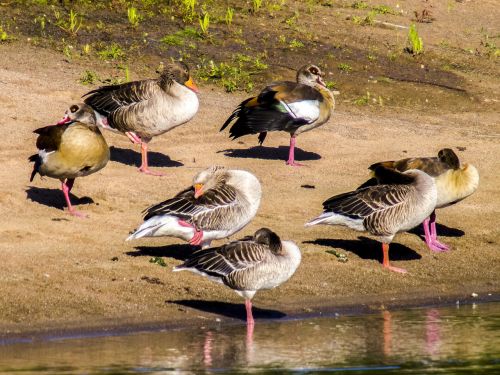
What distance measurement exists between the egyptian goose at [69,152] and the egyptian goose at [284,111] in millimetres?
3607

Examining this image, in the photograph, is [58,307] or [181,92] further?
[181,92]

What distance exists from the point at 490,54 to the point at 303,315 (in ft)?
54.7

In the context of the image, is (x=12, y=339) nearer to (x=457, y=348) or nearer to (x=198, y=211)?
(x=198, y=211)

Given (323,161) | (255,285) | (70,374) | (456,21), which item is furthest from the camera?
(456,21)

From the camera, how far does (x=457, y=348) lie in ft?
37.8

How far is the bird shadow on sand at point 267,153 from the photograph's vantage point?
19594 mm

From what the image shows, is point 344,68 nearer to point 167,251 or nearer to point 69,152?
point 69,152

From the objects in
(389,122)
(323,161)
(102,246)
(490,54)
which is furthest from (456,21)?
(102,246)

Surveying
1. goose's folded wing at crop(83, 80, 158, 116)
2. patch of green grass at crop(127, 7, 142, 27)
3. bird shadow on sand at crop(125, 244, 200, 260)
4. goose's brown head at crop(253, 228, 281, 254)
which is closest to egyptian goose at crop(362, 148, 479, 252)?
bird shadow on sand at crop(125, 244, 200, 260)

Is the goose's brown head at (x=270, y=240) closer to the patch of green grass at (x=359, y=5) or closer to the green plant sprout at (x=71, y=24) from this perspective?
the green plant sprout at (x=71, y=24)

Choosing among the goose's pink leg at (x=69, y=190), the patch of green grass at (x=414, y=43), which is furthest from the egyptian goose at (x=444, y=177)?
the patch of green grass at (x=414, y=43)

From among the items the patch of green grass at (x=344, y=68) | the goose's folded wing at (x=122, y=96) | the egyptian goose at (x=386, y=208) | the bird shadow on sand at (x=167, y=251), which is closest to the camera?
the bird shadow on sand at (x=167, y=251)

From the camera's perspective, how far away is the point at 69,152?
1520 cm

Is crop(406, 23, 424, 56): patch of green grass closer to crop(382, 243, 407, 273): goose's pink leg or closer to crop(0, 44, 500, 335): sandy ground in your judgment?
crop(0, 44, 500, 335): sandy ground
